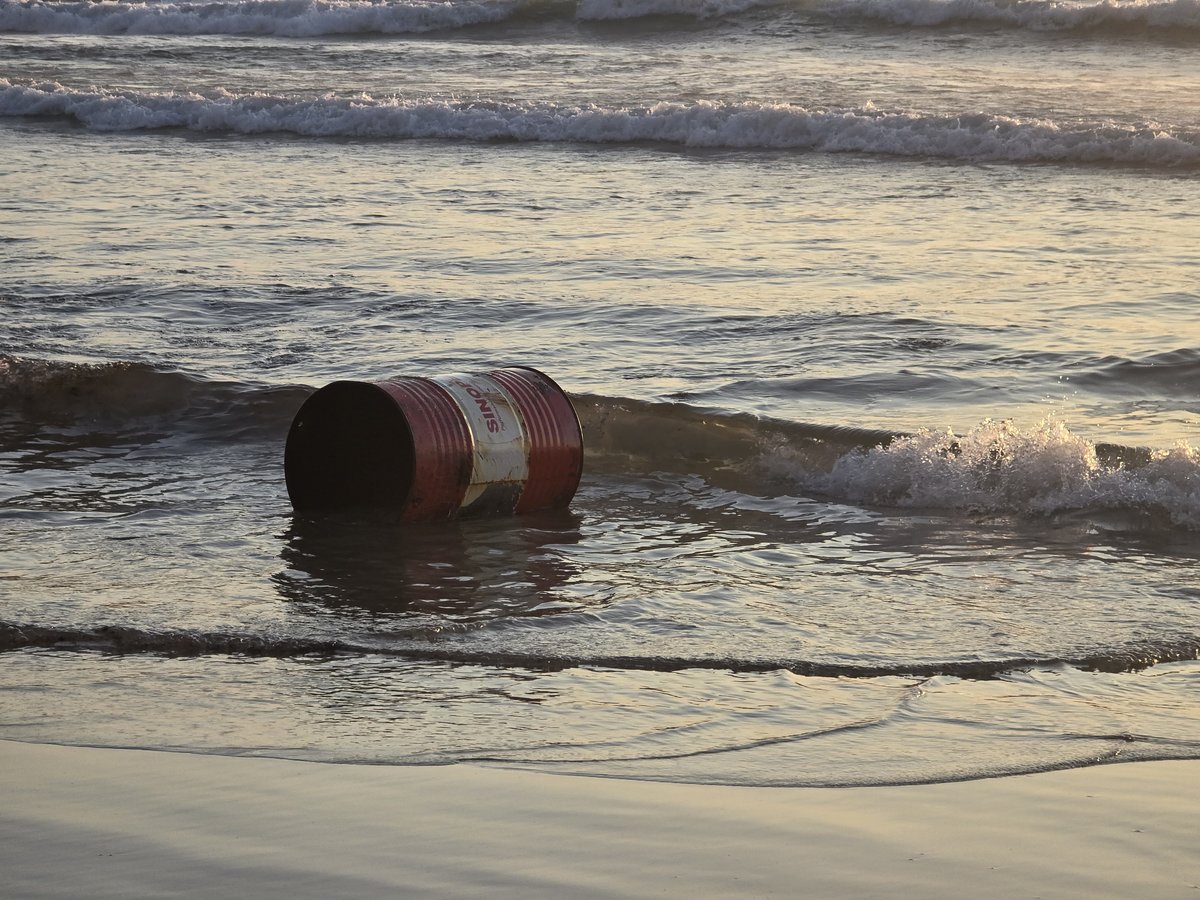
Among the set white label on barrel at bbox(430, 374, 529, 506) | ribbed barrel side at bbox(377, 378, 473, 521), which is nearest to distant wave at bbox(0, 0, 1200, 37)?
white label on barrel at bbox(430, 374, 529, 506)

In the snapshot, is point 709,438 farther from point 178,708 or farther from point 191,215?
point 191,215

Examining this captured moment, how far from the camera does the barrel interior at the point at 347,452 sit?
6.64m

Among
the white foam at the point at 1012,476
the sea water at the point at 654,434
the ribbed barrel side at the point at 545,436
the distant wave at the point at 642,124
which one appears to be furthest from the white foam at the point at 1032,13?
the ribbed barrel side at the point at 545,436

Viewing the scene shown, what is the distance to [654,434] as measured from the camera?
776cm

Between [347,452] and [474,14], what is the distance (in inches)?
979

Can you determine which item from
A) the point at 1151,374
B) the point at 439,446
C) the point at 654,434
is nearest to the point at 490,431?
the point at 439,446

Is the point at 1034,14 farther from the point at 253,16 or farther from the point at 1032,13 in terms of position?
the point at 253,16

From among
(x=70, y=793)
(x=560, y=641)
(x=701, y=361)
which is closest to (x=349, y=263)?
(x=701, y=361)

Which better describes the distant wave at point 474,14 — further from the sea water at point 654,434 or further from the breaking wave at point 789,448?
the breaking wave at point 789,448

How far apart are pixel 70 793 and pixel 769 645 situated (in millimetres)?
2065

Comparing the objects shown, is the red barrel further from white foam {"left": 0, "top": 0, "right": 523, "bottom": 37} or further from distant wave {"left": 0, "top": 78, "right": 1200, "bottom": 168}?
white foam {"left": 0, "top": 0, "right": 523, "bottom": 37}

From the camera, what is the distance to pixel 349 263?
11453 mm

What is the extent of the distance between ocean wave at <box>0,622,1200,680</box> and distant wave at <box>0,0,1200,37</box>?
21.5 m

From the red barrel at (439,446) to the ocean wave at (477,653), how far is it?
1.44 meters
